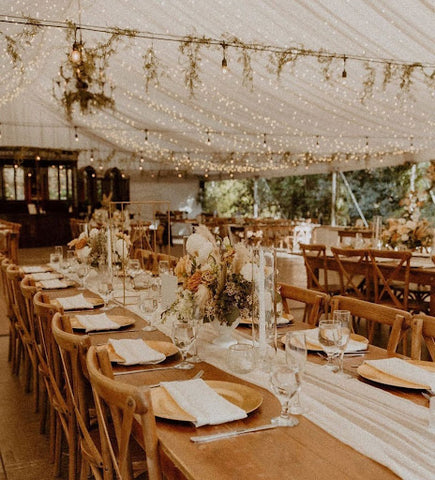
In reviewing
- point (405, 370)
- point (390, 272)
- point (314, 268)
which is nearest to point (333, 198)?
point (314, 268)

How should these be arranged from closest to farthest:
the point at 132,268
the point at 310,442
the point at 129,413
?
the point at 129,413, the point at 310,442, the point at 132,268

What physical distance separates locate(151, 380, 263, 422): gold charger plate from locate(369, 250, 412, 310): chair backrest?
3544mm

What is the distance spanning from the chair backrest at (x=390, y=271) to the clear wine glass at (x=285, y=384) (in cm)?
369

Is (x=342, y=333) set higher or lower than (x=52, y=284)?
higher

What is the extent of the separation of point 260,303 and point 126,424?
853mm

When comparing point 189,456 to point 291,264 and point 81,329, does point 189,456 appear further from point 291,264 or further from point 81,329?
point 291,264

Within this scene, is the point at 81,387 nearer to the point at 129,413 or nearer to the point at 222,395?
the point at 222,395

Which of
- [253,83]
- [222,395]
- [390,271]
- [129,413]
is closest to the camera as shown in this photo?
[129,413]

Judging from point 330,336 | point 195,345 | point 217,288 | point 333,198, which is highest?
point 333,198

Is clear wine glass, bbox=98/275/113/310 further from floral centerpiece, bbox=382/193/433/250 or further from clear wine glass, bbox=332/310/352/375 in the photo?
floral centerpiece, bbox=382/193/433/250

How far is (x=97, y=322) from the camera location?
114 inches

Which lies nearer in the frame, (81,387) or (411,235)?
(81,387)

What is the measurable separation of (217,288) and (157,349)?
37cm

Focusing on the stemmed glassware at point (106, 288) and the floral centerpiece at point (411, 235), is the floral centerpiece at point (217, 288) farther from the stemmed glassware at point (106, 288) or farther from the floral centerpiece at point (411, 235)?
the floral centerpiece at point (411, 235)
